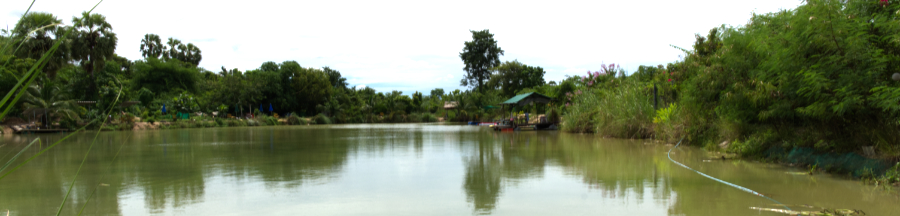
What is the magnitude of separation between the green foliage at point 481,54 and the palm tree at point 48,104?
118 feet

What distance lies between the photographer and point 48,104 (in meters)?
25.3

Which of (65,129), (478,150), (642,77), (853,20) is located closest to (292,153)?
(478,150)

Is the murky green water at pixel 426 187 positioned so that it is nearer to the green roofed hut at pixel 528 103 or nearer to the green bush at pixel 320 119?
the green roofed hut at pixel 528 103

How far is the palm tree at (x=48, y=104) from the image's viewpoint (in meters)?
24.5

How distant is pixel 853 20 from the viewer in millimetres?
6324

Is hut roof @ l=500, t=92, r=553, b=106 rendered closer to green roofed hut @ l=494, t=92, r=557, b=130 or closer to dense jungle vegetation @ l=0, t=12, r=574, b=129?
green roofed hut @ l=494, t=92, r=557, b=130

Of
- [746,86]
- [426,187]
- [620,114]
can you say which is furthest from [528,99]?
[426,187]

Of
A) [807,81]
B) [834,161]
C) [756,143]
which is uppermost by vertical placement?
[807,81]

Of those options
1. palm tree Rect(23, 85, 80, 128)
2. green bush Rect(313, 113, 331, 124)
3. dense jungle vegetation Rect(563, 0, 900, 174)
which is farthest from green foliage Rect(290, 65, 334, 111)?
dense jungle vegetation Rect(563, 0, 900, 174)

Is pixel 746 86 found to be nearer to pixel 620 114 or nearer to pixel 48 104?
pixel 620 114

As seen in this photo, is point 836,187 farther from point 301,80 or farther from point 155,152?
point 301,80

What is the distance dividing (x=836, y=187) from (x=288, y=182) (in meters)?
6.57

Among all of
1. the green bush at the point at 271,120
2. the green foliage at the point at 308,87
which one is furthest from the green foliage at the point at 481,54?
the green bush at the point at 271,120

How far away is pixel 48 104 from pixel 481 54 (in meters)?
37.8
